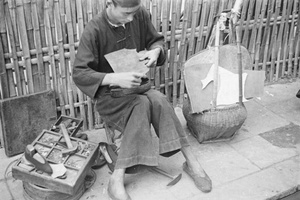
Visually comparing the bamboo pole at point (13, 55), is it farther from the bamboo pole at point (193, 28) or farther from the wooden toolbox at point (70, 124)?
the bamboo pole at point (193, 28)

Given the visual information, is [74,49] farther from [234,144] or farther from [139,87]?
[234,144]

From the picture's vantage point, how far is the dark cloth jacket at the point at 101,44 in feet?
9.29

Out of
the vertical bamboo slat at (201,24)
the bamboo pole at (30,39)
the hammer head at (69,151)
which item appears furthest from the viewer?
the vertical bamboo slat at (201,24)

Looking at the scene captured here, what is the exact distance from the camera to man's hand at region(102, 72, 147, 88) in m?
2.77

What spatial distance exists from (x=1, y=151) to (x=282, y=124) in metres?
2.74

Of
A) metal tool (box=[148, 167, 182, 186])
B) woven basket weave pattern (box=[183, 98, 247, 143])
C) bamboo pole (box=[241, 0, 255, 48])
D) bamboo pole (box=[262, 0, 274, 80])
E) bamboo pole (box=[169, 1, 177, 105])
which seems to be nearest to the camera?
metal tool (box=[148, 167, 182, 186])

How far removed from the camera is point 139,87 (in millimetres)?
3033

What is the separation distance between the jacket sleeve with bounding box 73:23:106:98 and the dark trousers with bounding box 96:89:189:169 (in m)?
0.21

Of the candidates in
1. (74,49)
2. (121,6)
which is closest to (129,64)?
(121,6)

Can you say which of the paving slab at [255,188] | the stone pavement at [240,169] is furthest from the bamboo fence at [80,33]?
the paving slab at [255,188]

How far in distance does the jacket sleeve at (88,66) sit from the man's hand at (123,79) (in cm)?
5

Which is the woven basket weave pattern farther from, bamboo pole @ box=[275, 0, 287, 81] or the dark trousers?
bamboo pole @ box=[275, 0, 287, 81]

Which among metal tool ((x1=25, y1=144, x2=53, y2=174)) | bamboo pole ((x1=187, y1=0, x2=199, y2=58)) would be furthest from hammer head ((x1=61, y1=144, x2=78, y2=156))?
bamboo pole ((x1=187, y1=0, x2=199, y2=58))

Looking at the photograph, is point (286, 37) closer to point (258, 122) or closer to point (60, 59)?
point (258, 122)
